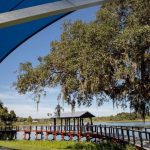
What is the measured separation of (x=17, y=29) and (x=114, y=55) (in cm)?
1281

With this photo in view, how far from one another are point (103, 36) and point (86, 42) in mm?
1287

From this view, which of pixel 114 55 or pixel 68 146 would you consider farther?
pixel 68 146

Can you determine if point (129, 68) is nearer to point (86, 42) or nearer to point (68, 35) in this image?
point (86, 42)

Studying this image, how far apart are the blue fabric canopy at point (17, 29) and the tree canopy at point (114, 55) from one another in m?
10.0

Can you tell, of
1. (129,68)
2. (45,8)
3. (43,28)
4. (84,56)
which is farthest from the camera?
(84,56)

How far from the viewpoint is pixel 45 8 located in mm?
2635

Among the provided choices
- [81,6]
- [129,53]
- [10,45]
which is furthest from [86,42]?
[81,6]

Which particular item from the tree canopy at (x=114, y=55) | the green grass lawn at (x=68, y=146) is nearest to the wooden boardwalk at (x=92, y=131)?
the green grass lawn at (x=68, y=146)

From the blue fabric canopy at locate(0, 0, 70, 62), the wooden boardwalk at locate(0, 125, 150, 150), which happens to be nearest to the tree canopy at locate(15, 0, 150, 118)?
the wooden boardwalk at locate(0, 125, 150, 150)

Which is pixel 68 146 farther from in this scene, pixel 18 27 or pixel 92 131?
pixel 18 27

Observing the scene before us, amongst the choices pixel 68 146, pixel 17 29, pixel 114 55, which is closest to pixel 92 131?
pixel 68 146

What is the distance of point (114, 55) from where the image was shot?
17500mm

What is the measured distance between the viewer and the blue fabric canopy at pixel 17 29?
4.44m

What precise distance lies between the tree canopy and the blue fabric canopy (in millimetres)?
10029
